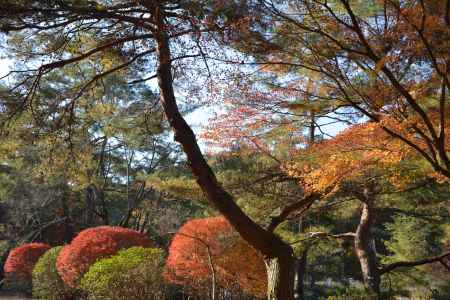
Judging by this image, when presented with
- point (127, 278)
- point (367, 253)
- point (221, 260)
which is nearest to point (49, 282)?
point (127, 278)

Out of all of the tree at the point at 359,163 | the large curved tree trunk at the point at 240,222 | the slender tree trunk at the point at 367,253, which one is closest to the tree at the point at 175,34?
the large curved tree trunk at the point at 240,222

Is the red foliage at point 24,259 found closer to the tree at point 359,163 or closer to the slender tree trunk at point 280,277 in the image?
the tree at point 359,163

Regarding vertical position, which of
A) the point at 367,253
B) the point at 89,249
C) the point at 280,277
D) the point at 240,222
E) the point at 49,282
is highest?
the point at 240,222

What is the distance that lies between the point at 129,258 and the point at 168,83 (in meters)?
4.44

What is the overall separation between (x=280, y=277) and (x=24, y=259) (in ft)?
44.7

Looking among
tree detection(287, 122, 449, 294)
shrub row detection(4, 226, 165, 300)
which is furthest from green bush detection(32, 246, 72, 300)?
tree detection(287, 122, 449, 294)

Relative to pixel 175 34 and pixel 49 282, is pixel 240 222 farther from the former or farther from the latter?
pixel 49 282

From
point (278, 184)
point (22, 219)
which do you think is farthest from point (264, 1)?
point (22, 219)

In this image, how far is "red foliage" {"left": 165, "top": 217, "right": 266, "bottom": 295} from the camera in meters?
9.92

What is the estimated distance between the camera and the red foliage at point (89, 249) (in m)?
11.2

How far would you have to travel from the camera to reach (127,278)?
8453mm

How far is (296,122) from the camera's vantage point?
7750mm

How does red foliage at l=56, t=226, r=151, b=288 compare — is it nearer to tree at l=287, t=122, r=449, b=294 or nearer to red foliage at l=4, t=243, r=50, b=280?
red foliage at l=4, t=243, r=50, b=280

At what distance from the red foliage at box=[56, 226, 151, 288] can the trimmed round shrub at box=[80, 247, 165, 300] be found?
2.22 m
